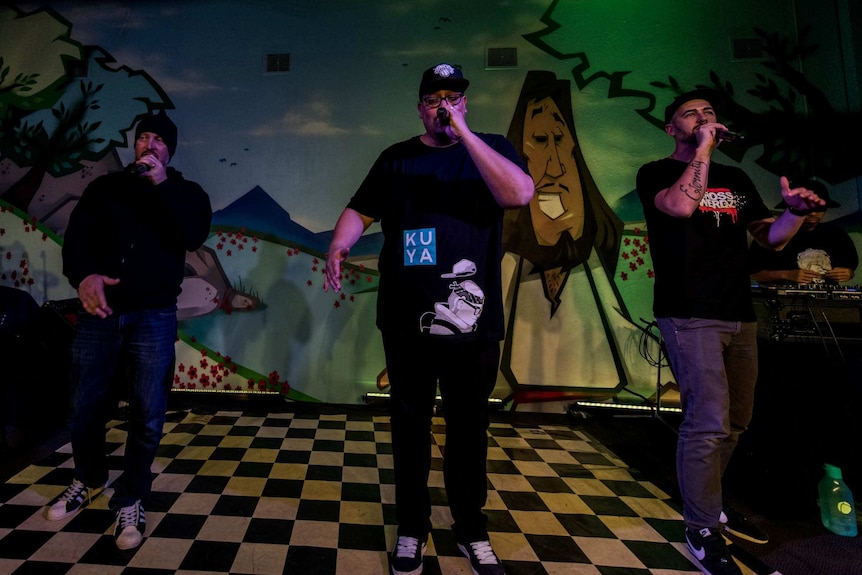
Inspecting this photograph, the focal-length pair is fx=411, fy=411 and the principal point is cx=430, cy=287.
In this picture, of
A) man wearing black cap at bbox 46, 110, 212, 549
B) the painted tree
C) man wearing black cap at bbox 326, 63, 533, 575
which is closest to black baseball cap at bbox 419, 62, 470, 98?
man wearing black cap at bbox 326, 63, 533, 575

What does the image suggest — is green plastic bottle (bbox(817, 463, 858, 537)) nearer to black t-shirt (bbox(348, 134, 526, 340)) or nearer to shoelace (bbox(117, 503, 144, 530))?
black t-shirt (bbox(348, 134, 526, 340))

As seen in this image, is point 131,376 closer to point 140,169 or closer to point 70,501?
point 70,501

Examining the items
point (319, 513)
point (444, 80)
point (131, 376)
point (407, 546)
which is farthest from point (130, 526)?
point (444, 80)

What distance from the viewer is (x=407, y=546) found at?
134 centimetres

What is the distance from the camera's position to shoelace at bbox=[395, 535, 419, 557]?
1334 millimetres

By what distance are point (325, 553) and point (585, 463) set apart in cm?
156

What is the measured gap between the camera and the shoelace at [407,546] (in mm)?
1334

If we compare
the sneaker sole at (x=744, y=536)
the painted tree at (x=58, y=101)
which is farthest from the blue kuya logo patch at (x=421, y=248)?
the painted tree at (x=58, y=101)

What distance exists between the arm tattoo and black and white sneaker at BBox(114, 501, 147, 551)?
2.30 m

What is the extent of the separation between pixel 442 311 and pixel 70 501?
175 cm

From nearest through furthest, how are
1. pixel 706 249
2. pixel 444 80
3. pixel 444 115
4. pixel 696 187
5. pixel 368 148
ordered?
1. pixel 444 115
2. pixel 444 80
3. pixel 696 187
4. pixel 706 249
5. pixel 368 148

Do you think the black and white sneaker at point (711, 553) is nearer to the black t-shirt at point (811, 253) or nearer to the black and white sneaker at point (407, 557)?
the black and white sneaker at point (407, 557)

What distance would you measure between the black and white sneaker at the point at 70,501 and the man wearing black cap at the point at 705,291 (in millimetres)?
2396

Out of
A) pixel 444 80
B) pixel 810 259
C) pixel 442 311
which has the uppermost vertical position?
pixel 444 80
